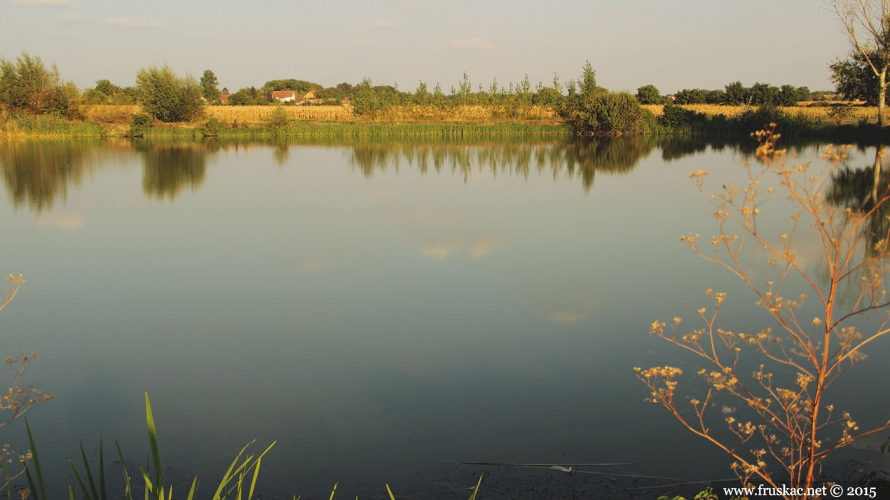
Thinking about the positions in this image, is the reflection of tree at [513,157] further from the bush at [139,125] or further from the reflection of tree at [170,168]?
the bush at [139,125]

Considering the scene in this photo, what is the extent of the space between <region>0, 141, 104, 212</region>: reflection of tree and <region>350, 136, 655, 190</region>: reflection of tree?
20.9 ft

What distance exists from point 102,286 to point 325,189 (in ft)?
22.8

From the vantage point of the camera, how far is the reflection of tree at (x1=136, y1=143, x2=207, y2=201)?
13.4 m

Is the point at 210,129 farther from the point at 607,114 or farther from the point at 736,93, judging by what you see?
the point at 736,93

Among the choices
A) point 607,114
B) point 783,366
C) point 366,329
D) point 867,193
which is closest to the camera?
point 783,366

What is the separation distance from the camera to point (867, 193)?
11430mm

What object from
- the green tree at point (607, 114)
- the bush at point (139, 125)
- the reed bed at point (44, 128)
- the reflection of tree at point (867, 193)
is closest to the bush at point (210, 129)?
the bush at point (139, 125)

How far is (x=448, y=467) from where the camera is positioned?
3.37 m

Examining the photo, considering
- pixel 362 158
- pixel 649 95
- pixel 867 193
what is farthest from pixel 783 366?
pixel 649 95

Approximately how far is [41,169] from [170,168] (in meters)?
2.84

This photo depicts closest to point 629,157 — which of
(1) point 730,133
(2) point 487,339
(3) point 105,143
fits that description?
(1) point 730,133

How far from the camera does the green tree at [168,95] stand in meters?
31.4

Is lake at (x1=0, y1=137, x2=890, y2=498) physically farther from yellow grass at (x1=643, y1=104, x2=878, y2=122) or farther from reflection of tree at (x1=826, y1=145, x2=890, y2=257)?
yellow grass at (x1=643, y1=104, x2=878, y2=122)

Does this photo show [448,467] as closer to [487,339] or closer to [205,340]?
[487,339]
